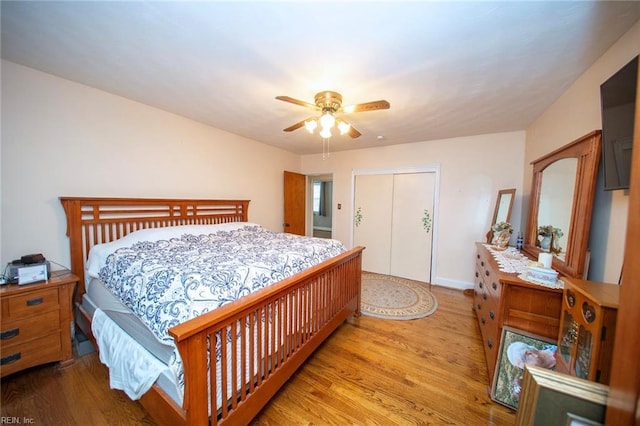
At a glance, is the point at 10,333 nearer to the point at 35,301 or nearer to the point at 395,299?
the point at 35,301

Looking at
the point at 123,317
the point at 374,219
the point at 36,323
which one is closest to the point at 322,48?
the point at 123,317

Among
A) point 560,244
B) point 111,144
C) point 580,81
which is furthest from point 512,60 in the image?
point 111,144

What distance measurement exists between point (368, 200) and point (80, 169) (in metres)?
3.99

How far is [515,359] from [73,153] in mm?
4045

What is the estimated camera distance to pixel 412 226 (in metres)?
4.07

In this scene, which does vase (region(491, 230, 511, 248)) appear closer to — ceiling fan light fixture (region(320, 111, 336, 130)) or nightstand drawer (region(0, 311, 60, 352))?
ceiling fan light fixture (region(320, 111, 336, 130))

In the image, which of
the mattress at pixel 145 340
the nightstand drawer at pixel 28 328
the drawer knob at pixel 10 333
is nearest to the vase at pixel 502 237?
the mattress at pixel 145 340

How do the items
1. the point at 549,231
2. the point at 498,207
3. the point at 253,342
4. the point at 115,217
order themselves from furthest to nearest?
the point at 498,207, the point at 115,217, the point at 549,231, the point at 253,342

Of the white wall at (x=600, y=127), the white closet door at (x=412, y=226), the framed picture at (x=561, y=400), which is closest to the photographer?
the framed picture at (x=561, y=400)

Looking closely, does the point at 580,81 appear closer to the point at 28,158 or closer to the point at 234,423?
the point at 234,423

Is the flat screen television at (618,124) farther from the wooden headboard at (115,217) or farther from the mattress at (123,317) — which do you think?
the wooden headboard at (115,217)

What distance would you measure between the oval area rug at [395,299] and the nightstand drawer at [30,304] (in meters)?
2.91

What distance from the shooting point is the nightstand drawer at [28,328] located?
162 cm

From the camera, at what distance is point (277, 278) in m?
1.70
